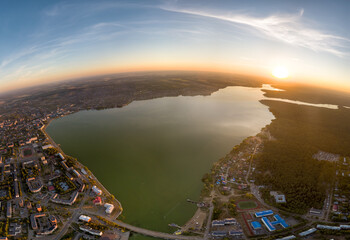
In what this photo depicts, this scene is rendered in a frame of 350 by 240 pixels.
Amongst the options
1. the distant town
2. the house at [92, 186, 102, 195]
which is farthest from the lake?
the house at [92, 186, 102, 195]

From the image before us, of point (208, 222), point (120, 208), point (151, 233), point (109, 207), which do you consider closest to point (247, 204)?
point (208, 222)

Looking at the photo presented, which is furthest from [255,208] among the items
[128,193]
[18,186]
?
[18,186]

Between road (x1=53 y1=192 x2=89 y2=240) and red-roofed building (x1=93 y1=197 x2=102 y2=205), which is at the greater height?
red-roofed building (x1=93 y1=197 x2=102 y2=205)

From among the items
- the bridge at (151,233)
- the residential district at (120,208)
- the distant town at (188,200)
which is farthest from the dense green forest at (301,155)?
the bridge at (151,233)

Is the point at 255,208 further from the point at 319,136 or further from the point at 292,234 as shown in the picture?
the point at 319,136

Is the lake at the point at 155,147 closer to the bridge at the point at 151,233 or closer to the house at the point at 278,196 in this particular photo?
the bridge at the point at 151,233

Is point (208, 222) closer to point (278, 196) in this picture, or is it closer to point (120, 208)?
point (278, 196)

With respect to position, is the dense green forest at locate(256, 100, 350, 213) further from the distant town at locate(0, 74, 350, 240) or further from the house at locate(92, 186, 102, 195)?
the house at locate(92, 186, 102, 195)
